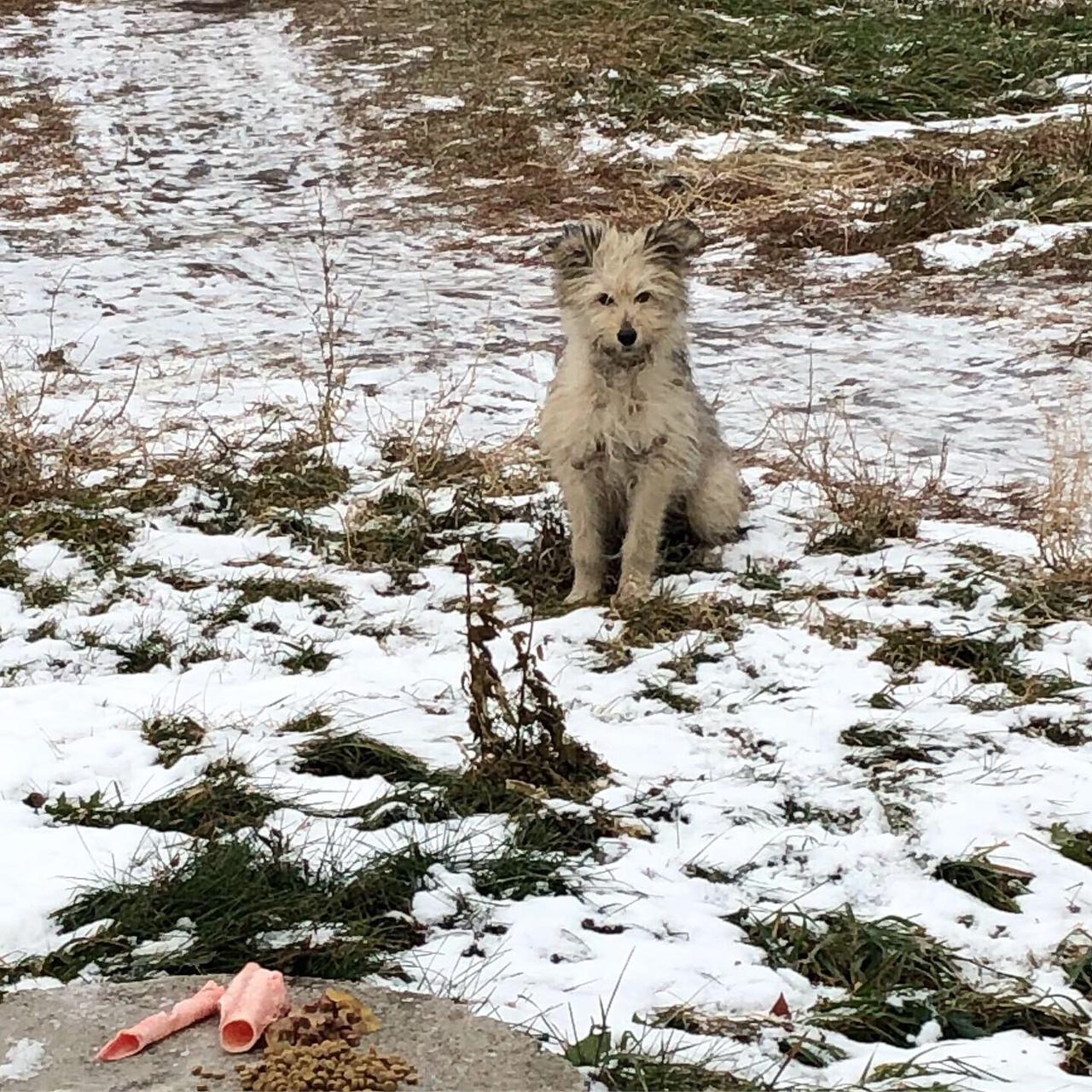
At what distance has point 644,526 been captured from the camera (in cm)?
563

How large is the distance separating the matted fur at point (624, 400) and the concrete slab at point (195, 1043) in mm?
2581

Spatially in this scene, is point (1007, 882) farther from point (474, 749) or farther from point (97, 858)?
point (97, 858)

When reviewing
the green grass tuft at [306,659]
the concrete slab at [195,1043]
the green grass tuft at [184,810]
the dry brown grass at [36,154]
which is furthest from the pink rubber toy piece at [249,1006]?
the dry brown grass at [36,154]

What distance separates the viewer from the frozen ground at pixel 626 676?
11.4ft

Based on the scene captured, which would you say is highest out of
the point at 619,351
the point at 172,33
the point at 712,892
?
the point at 172,33

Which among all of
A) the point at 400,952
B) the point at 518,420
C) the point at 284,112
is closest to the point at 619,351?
the point at 518,420

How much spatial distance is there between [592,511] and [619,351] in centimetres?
67

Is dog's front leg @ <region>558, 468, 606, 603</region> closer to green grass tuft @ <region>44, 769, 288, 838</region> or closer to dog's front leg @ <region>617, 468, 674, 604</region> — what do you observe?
dog's front leg @ <region>617, 468, 674, 604</region>

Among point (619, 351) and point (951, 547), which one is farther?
point (951, 547)

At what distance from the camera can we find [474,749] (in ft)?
14.0

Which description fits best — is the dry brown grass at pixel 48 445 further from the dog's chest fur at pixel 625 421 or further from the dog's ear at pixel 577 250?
the dog's ear at pixel 577 250

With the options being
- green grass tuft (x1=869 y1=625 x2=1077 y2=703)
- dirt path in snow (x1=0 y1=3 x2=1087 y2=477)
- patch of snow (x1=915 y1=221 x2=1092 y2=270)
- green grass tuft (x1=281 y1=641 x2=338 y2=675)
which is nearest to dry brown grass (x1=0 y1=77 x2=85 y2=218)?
dirt path in snow (x1=0 y1=3 x2=1087 y2=477)

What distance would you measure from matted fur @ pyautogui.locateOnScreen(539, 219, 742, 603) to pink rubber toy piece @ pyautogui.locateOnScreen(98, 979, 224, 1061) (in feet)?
8.88

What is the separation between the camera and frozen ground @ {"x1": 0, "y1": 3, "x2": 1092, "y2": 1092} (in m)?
3.48
